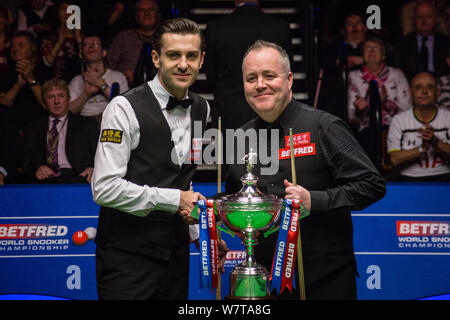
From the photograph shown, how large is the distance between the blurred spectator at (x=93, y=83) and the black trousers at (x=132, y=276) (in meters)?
3.24

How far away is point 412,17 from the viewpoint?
18.8ft

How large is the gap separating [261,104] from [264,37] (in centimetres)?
215

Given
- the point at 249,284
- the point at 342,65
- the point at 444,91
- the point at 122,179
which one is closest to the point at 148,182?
the point at 122,179

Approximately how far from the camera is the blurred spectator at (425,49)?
17.9 feet

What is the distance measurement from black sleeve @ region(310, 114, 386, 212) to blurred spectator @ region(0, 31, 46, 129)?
12.8 feet

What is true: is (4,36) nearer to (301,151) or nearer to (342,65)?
(342,65)

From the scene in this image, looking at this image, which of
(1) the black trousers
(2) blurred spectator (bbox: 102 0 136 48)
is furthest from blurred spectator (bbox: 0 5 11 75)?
(1) the black trousers

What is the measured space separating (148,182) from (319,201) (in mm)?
676

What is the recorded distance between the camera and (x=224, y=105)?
13.7ft

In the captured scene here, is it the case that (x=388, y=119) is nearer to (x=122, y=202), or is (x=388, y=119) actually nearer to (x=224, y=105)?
(x=224, y=105)

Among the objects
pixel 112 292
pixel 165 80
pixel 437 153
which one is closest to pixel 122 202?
pixel 112 292

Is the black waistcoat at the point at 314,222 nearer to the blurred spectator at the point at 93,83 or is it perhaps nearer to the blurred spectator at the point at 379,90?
the blurred spectator at the point at 379,90

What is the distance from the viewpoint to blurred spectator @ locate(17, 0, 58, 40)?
5.79 meters

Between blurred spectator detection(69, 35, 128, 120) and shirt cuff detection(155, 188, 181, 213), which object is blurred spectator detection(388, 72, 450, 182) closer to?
blurred spectator detection(69, 35, 128, 120)
